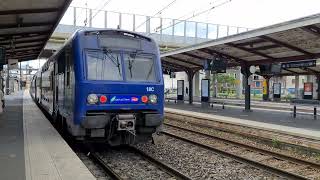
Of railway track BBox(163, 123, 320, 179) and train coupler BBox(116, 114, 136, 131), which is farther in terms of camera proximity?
train coupler BBox(116, 114, 136, 131)

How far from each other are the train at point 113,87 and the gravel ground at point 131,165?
1.59 ft

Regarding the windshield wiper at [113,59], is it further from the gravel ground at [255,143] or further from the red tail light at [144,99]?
the gravel ground at [255,143]

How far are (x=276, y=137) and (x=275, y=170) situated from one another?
15.8ft

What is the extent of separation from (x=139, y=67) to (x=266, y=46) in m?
10.0

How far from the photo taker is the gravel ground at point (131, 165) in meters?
8.61

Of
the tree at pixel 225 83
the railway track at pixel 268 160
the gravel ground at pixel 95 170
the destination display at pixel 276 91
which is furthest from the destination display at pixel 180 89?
the tree at pixel 225 83

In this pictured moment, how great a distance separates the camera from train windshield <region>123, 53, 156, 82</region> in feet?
32.4

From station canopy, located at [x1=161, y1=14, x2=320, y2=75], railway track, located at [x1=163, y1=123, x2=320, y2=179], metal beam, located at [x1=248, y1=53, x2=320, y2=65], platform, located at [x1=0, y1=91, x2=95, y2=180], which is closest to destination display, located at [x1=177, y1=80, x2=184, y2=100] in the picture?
station canopy, located at [x1=161, y1=14, x2=320, y2=75]

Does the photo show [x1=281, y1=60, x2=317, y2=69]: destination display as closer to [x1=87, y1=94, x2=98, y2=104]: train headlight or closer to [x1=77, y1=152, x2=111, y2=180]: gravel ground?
[x1=77, y1=152, x2=111, y2=180]: gravel ground

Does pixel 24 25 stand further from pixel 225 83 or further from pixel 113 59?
pixel 225 83

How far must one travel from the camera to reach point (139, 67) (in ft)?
33.0

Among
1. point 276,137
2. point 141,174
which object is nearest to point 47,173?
point 141,174

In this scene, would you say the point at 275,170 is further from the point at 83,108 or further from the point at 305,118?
the point at 305,118

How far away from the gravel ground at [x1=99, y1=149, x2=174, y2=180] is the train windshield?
197cm
